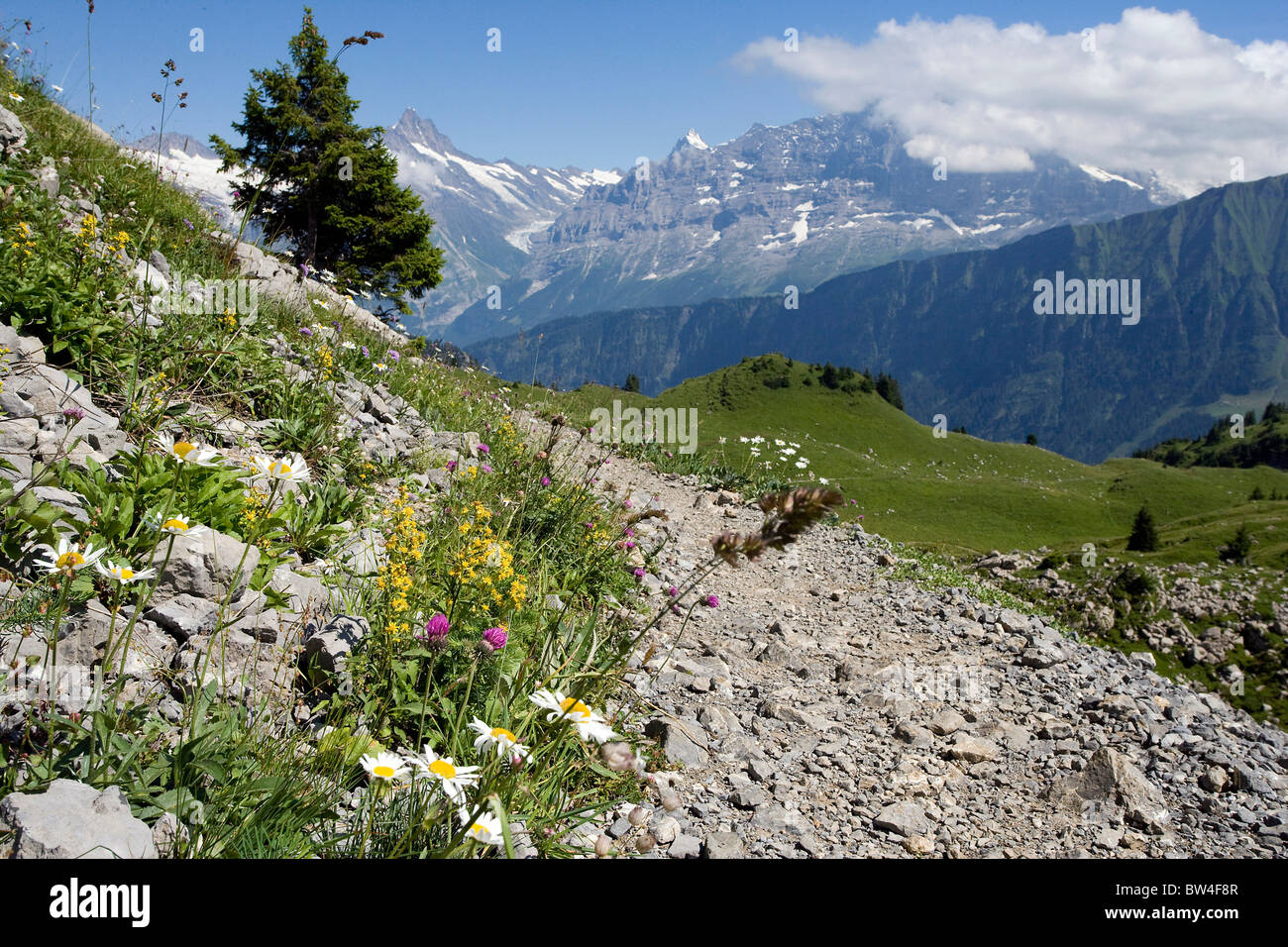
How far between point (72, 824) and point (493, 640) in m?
1.40

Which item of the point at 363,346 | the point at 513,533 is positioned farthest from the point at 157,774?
the point at 363,346

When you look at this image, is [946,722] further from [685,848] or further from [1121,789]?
[685,848]

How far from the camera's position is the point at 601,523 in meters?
7.39

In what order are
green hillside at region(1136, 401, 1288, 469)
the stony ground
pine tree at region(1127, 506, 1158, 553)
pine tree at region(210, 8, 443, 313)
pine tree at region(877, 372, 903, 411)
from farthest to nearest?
green hillside at region(1136, 401, 1288, 469) → pine tree at region(877, 372, 903, 411) → pine tree at region(1127, 506, 1158, 553) → pine tree at region(210, 8, 443, 313) → the stony ground

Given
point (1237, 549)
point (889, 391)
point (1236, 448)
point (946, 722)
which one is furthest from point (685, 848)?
point (1236, 448)

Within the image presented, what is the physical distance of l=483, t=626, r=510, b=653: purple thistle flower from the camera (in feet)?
9.27

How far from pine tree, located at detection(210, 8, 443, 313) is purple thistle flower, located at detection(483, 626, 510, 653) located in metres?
22.4

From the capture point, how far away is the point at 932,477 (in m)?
40.6

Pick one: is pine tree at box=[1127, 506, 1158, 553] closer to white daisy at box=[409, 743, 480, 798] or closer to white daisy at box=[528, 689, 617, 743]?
white daisy at box=[528, 689, 617, 743]

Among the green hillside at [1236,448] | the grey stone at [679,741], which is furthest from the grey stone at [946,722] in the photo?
the green hillside at [1236,448]

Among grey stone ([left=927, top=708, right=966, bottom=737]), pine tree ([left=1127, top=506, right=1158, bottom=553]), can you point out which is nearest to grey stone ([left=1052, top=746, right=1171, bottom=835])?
grey stone ([left=927, top=708, right=966, bottom=737])
